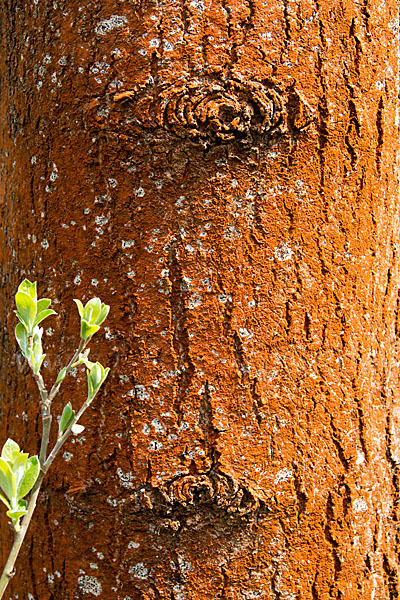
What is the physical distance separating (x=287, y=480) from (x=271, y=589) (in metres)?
0.15

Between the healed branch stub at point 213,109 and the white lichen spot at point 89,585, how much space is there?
603 millimetres

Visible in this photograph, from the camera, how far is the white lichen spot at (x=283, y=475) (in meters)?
0.84

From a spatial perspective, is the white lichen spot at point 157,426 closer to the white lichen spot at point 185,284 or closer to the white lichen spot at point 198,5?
the white lichen spot at point 185,284

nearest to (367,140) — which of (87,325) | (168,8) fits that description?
(168,8)

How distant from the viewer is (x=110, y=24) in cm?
86

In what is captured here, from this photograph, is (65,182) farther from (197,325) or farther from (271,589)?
(271,589)

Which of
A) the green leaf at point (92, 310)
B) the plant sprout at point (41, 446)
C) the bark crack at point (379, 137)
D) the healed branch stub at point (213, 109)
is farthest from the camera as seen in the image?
the bark crack at point (379, 137)

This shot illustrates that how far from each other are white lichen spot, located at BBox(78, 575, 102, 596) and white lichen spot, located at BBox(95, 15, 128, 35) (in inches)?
29.2

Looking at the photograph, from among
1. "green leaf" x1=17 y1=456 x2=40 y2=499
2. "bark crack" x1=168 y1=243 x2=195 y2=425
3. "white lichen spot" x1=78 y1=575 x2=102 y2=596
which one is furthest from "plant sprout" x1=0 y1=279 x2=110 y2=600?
"white lichen spot" x1=78 y1=575 x2=102 y2=596

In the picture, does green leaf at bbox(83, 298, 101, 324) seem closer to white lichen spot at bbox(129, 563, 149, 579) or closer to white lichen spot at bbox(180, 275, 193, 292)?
white lichen spot at bbox(180, 275, 193, 292)

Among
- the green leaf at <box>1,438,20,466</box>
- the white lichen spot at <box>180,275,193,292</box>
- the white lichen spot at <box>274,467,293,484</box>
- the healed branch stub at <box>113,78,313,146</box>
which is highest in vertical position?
the healed branch stub at <box>113,78,313,146</box>

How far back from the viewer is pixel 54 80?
90 cm

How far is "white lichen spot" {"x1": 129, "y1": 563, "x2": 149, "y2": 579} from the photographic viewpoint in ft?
2.71

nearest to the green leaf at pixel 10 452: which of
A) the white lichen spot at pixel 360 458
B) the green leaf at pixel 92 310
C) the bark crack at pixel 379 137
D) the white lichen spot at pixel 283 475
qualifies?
the green leaf at pixel 92 310
